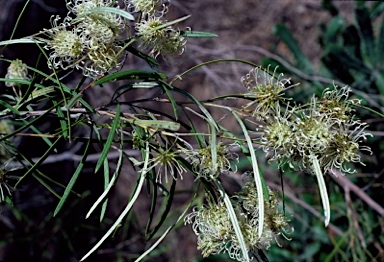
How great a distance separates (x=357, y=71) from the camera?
1.32 metres

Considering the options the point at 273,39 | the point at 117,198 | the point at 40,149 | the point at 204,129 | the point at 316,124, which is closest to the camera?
the point at 316,124

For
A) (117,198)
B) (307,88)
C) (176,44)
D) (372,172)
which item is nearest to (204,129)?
(117,198)

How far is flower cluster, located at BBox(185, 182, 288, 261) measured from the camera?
463 mm

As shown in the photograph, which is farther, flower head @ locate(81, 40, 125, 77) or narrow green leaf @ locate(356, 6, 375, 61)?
narrow green leaf @ locate(356, 6, 375, 61)

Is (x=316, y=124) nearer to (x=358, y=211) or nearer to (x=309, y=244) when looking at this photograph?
(x=358, y=211)

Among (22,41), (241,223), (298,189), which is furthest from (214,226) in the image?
(298,189)

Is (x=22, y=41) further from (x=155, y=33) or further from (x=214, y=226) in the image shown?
(x=214, y=226)

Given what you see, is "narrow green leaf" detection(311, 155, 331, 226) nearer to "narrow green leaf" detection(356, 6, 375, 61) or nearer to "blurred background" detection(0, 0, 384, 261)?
"blurred background" detection(0, 0, 384, 261)

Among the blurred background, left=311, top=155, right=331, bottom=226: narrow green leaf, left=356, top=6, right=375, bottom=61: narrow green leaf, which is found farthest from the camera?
left=356, top=6, right=375, bottom=61: narrow green leaf

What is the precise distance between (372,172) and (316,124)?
0.95 metres

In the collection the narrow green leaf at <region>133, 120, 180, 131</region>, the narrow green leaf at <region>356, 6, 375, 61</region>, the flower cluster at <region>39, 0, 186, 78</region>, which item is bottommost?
the narrow green leaf at <region>133, 120, 180, 131</region>

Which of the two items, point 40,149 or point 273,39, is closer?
point 40,149

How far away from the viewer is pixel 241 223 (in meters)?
0.47

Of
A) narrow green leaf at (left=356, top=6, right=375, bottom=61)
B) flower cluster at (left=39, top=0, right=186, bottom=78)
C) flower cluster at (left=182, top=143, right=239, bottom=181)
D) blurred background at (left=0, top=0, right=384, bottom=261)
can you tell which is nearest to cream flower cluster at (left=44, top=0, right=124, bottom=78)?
flower cluster at (left=39, top=0, right=186, bottom=78)
